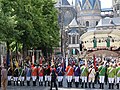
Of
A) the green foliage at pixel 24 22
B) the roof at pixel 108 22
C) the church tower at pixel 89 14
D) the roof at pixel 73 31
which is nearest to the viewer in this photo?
the green foliage at pixel 24 22

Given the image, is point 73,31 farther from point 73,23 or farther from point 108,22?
point 108,22

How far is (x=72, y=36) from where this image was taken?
124 metres

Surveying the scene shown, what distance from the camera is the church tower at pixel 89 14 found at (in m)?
135

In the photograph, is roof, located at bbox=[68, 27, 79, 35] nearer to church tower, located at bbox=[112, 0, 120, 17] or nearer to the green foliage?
church tower, located at bbox=[112, 0, 120, 17]

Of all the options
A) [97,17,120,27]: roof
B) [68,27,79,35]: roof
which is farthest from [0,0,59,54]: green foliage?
[68,27,79,35]: roof

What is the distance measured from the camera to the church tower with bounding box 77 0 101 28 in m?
135

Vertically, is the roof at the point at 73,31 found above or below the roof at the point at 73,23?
below

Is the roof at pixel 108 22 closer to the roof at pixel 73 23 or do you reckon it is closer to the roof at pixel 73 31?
the roof at pixel 73 31

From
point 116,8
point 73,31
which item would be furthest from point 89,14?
point 73,31

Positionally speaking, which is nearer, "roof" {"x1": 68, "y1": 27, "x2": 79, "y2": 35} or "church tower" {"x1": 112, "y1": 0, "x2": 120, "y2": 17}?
"roof" {"x1": 68, "y1": 27, "x2": 79, "y2": 35}

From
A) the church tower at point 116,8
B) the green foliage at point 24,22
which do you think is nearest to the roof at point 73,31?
the church tower at point 116,8

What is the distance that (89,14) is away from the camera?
136125 mm

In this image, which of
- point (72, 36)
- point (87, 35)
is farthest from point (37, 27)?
point (72, 36)

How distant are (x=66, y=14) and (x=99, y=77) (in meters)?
115
